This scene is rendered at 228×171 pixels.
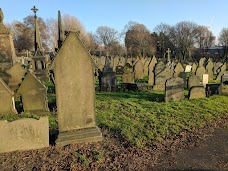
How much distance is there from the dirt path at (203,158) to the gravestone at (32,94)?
4.95 metres

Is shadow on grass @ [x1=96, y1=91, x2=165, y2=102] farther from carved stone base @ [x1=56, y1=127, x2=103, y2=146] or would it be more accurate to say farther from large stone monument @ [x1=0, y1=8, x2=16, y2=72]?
large stone monument @ [x1=0, y1=8, x2=16, y2=72]

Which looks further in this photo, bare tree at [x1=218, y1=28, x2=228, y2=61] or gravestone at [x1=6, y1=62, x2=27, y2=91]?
bare tree at [x1=218, y1=28, x2=228, y2=61]

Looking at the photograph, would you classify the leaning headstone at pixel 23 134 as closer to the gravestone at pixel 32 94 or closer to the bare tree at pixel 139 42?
the gravestone at pixel 32 94

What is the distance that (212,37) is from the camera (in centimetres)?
6881

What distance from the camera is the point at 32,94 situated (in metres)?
7.18

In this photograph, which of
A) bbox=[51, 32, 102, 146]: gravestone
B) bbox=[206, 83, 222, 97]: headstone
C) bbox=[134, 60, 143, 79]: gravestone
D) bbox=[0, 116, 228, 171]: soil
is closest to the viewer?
bbox=[0, 116, 228, 171]: soil

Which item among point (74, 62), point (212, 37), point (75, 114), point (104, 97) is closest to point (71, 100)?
point (75, 114)

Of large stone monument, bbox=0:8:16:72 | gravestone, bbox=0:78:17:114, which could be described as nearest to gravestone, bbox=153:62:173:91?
gravestone, bbox=0:78:17:114

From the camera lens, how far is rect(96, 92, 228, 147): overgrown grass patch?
5.68 meters

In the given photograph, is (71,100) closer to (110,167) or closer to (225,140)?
(110,167)

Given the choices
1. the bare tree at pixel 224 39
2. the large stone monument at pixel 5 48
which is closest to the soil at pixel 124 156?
the large stone monument at pixel 5 48

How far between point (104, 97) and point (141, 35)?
164 ft

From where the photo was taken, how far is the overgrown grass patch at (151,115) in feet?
18.6

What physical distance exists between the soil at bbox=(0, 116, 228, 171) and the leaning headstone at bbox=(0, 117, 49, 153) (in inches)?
5.7
